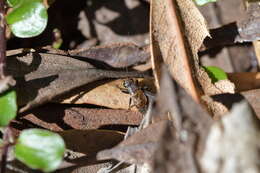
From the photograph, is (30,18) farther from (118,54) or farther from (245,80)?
(245,80)

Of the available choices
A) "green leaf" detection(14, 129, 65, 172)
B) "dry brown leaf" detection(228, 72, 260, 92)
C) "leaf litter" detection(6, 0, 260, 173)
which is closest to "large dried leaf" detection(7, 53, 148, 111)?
"leaf litter" detection(6, 0, 260, 173)

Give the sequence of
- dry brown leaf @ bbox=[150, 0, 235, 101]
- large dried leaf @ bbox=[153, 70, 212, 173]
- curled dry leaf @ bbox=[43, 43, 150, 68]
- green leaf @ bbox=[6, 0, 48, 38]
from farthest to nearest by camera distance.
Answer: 1. curled dry leaf @ bbox=[43, 43, 150, 68]
2. dry brown leaf @ bbox=[150, 0, 235, 101]
3. green leaf @ bbox=[6, 0, 48, 38]
4. large dried leaf @ bbox=[153, 70, 212, 173]

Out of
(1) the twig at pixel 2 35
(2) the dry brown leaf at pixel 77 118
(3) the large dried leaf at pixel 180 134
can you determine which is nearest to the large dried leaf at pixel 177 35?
(2) the dry brown leaf at pixel 77 118

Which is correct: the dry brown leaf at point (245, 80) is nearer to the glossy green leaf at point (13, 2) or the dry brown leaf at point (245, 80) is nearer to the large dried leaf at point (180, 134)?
the large dried leaf at point (180, 134)

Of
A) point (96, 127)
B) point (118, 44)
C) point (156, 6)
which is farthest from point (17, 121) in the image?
point (156, 6)

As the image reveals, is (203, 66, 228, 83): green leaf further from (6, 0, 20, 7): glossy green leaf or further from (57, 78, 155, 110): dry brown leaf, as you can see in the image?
(6, 0, 20, 7): glossy green leaf

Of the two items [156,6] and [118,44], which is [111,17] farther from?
[156,6]
